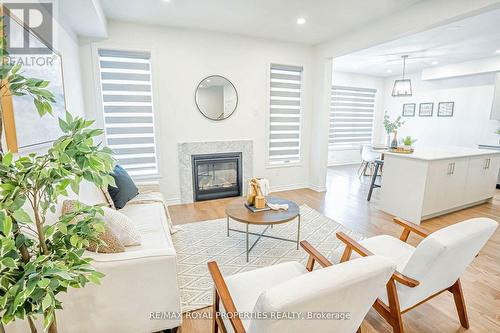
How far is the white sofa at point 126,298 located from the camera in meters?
1.38

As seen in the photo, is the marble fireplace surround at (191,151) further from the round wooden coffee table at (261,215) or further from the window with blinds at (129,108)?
the round wooden coffee table at (261,215)

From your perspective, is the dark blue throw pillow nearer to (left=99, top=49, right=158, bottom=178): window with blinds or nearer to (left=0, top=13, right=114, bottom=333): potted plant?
(left=99, top=49, right=158, bottom=178): window with blinds

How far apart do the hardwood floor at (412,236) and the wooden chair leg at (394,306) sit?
360mm

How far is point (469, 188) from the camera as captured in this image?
12.6 ft

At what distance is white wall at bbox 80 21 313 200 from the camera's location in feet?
11.5

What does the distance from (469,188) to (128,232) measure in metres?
4.70

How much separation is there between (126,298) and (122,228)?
47cm

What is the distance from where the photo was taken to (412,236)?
304 cm

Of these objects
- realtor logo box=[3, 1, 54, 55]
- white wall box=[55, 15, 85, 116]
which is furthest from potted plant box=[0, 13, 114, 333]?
white wall box=[55, 15, 85, 116]

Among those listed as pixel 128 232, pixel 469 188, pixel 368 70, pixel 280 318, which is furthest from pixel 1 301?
pixel 368 70

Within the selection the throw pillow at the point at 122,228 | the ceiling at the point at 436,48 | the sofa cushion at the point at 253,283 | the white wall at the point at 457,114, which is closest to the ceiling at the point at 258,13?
the ceiling at the point at 436,48

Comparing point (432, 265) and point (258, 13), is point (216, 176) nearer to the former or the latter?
point (258, 13)

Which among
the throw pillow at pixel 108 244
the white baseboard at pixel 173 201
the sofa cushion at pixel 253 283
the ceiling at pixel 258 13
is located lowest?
the white baseboard at pixel 173 201

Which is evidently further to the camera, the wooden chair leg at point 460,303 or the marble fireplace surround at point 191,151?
the marble fireplace surround at point 191,151
